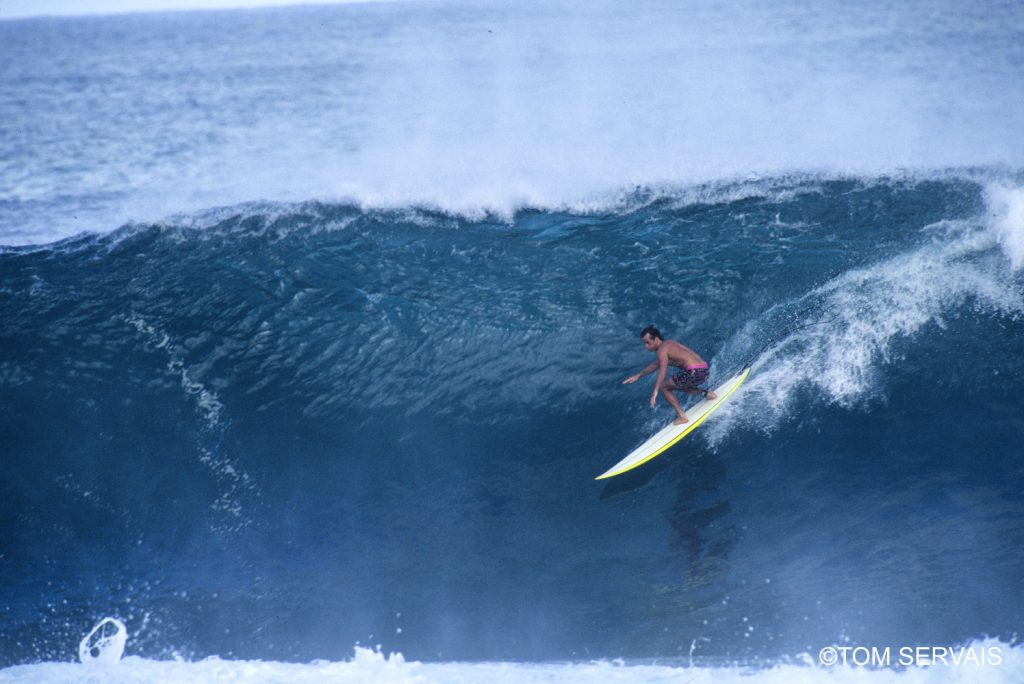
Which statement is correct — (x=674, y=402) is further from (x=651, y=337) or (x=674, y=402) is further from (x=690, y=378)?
(x=651, y=337)

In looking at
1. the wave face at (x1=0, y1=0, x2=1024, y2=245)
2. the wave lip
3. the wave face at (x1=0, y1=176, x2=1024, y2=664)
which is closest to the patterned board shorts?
the wave face at (x1=0, y1=176, x2=1024, y2=664)

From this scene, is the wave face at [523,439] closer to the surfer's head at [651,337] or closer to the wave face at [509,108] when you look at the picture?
the surfer's head at [651,337]

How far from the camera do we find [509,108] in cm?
2058

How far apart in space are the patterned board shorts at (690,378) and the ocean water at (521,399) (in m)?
0.69

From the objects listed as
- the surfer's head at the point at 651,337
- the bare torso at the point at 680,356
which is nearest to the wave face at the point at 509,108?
the bare torso at the point at 680,356

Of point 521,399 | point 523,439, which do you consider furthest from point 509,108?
point 523,439

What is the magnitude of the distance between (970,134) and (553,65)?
37.7ft

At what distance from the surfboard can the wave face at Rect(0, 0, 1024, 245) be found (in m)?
6.26

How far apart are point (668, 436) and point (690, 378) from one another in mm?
716

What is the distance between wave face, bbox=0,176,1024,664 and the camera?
8336 mm

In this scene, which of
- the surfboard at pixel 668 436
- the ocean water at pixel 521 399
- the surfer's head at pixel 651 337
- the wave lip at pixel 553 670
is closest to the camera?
the wave lip at pixel 553 670

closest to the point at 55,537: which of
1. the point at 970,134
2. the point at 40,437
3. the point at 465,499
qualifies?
the point at 40,437

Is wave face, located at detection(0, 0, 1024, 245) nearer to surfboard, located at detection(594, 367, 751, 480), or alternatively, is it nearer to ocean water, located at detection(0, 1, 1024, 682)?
ocean water, located at detection(0, 1, 1024, 682)

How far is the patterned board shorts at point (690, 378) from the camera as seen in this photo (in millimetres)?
9219
